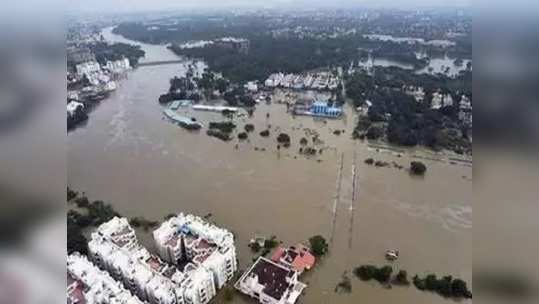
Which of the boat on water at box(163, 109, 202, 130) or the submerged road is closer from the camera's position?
the boat on water at box(163, 109, 202, 130)

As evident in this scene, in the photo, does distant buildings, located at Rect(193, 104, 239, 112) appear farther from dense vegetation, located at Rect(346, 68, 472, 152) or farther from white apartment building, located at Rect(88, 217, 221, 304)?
white apartment building, located at Rect(88, 217, 221, 304)

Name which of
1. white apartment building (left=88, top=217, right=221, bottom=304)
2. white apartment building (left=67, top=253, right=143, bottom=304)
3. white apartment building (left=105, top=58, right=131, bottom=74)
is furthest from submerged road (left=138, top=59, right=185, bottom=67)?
white apartment building (left=67, top=253, right=143, bottom=304)

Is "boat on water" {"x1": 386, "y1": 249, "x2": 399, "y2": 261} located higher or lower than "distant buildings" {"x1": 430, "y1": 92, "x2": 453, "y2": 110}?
lower

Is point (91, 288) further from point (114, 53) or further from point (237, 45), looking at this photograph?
point (237, 45)

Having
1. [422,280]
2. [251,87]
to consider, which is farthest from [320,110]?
[422,280]

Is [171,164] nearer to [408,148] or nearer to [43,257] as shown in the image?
[408,148]

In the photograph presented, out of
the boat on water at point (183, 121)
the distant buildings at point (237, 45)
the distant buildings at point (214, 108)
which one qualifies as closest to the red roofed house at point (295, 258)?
the boat on water at point (183, 121)

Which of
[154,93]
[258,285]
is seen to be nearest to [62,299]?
[258,285]
